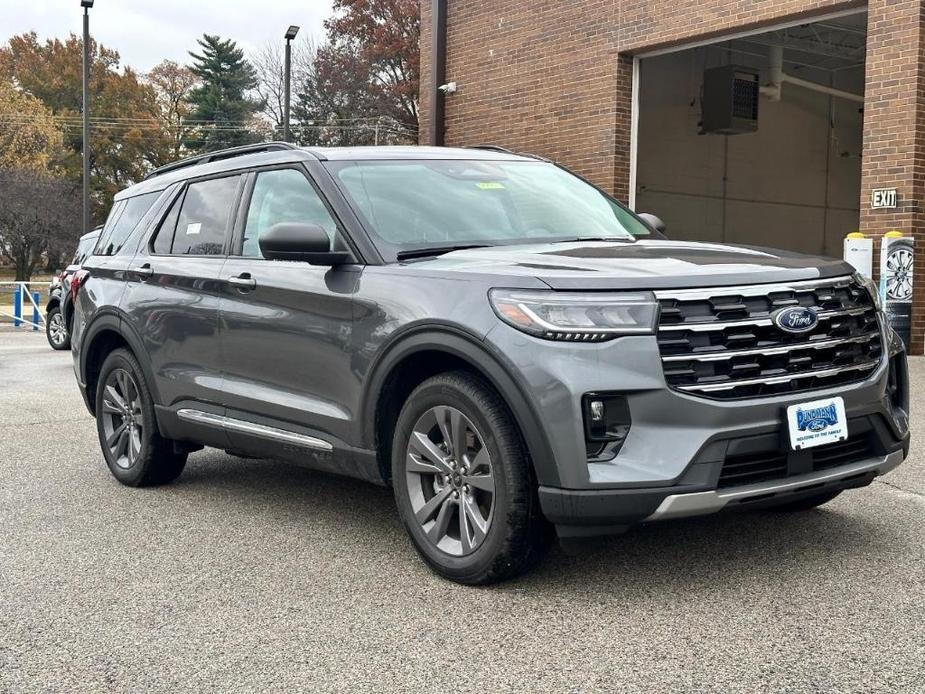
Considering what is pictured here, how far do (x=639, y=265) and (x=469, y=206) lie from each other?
1.28 meters

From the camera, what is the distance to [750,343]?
12.7 feet

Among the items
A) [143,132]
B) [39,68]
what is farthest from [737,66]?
[39,68]

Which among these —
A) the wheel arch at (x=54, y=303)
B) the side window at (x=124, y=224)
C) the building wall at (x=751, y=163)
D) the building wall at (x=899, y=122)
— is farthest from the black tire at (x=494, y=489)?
the building wall at (x=751, y=163)

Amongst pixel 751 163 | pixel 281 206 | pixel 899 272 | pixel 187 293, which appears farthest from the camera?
pixel 751 163

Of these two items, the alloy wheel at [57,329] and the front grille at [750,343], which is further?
the alloy wheel at [57,329]

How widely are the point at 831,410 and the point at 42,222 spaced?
50785mm

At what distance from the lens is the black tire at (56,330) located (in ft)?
58.0

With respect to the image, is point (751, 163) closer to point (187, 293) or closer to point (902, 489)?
point (902, 489)

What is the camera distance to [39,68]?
71688mm

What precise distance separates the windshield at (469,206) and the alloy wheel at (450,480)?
2.81ft

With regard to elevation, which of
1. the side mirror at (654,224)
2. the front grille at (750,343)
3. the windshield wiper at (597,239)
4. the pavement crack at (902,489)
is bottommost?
the pavement crack at (902,489)

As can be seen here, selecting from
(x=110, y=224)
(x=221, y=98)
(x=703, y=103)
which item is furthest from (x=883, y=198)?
(x=221, y=98)

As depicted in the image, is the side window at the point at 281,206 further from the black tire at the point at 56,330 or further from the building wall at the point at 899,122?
the black tire at the point at 56,330

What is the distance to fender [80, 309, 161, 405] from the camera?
606 centimetres
